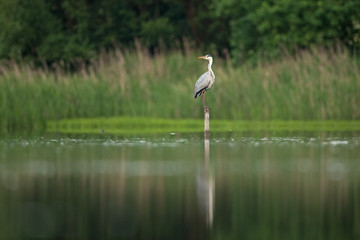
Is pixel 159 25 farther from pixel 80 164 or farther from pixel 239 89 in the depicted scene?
pixel 80 164

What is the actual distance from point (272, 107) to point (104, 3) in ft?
59.2

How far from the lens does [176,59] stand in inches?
1233

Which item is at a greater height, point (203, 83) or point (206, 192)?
point (203, 83)

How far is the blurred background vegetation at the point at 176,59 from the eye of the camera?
2664 cm

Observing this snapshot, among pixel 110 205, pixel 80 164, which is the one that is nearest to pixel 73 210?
Result: pixel 110 205

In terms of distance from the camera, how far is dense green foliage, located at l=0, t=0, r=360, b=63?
3400cm

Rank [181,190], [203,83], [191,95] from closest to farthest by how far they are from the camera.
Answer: [181,190]
[203,83]
[191,95]

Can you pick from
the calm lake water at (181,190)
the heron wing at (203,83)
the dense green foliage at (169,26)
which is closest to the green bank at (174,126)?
the heron wing at (203,83)

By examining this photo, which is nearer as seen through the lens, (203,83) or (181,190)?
(181,190)

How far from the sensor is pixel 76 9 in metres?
42.1

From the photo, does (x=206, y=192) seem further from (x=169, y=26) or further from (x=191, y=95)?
(x=169, y=26)

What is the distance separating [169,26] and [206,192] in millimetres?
30466

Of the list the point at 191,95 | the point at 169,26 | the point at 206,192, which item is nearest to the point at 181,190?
the point at 206,192

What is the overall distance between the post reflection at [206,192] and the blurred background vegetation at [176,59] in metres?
11.0
